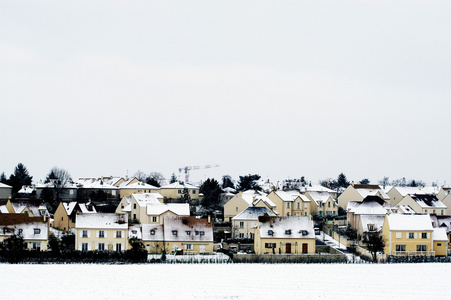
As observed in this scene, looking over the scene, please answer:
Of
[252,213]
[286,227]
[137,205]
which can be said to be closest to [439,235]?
[286,227]

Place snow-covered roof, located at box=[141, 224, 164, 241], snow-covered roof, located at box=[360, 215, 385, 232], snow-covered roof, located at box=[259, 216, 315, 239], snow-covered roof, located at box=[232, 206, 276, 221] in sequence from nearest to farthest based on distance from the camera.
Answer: snow-covered roof, located at box=[141, 224, 164, 241]
snow-covered roof, located at box=[259, 216, 315, 239]
snow-covered roof, located at box=[360, 215, 385, 232]
snow-covered roof, located at box=[232, 206, 276, 221]

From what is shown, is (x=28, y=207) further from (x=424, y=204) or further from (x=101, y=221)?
(x=424, y=204)

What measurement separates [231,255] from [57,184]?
47652 mm

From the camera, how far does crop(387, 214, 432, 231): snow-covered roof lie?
58.1m

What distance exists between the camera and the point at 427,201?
3351 inches

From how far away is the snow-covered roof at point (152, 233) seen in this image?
→ 186 ft

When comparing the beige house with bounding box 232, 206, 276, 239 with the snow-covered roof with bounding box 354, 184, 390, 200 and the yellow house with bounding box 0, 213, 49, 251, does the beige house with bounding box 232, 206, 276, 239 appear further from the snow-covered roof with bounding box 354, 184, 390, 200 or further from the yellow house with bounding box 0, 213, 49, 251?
the snow-covered roof with bounding box 354, 184, 390, 200

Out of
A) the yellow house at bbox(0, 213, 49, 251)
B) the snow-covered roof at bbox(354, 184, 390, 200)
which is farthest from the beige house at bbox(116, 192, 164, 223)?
the snow-covered roof at bbox(354, 184, 390, 200)

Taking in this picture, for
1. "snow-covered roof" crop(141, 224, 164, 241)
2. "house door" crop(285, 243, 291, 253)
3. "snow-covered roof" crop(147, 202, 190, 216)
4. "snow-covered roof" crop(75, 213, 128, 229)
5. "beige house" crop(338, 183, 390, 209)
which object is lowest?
"house door" crop(285, 243, 291, 253)

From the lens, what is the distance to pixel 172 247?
2235 inches
